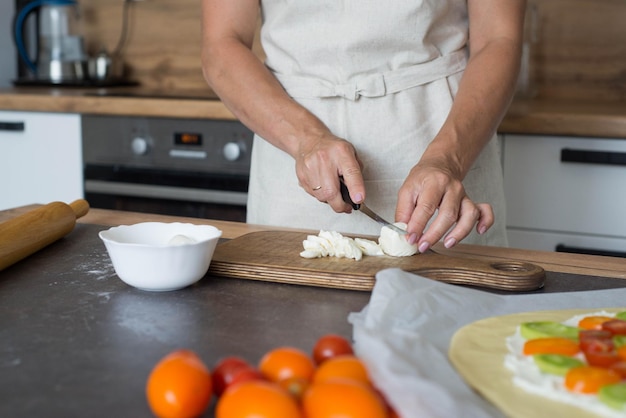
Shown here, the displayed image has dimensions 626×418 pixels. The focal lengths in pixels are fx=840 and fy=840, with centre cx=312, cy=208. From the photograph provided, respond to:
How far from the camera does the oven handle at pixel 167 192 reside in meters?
2.07

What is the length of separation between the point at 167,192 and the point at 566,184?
970 mm

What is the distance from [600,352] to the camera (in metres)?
0.64

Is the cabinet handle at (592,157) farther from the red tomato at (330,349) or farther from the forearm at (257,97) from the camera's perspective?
the red tomato at (330,349)

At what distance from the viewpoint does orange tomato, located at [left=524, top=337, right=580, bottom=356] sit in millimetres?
674

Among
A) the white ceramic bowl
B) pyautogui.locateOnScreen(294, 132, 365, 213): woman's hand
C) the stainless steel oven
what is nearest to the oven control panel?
the stainless steel oven

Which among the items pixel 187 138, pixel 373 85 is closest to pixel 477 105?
pixel 373 85

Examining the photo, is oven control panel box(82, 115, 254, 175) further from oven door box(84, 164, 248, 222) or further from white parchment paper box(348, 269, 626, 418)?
white parchment paper box(348, 269, 626, 418)

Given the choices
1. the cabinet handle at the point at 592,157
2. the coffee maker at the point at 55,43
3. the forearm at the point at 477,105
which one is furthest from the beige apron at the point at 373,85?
the coffee maker at the point at 55,43

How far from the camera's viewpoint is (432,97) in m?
1.38

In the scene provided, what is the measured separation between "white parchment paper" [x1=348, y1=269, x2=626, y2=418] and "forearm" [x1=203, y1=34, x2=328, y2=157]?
43 cm

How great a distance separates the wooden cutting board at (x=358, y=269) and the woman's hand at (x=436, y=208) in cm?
3

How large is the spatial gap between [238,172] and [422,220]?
→ 113 centimetres

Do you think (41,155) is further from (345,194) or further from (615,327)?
(615,327)

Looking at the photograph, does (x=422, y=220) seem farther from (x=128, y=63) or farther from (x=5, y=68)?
(x=5, y=68)
